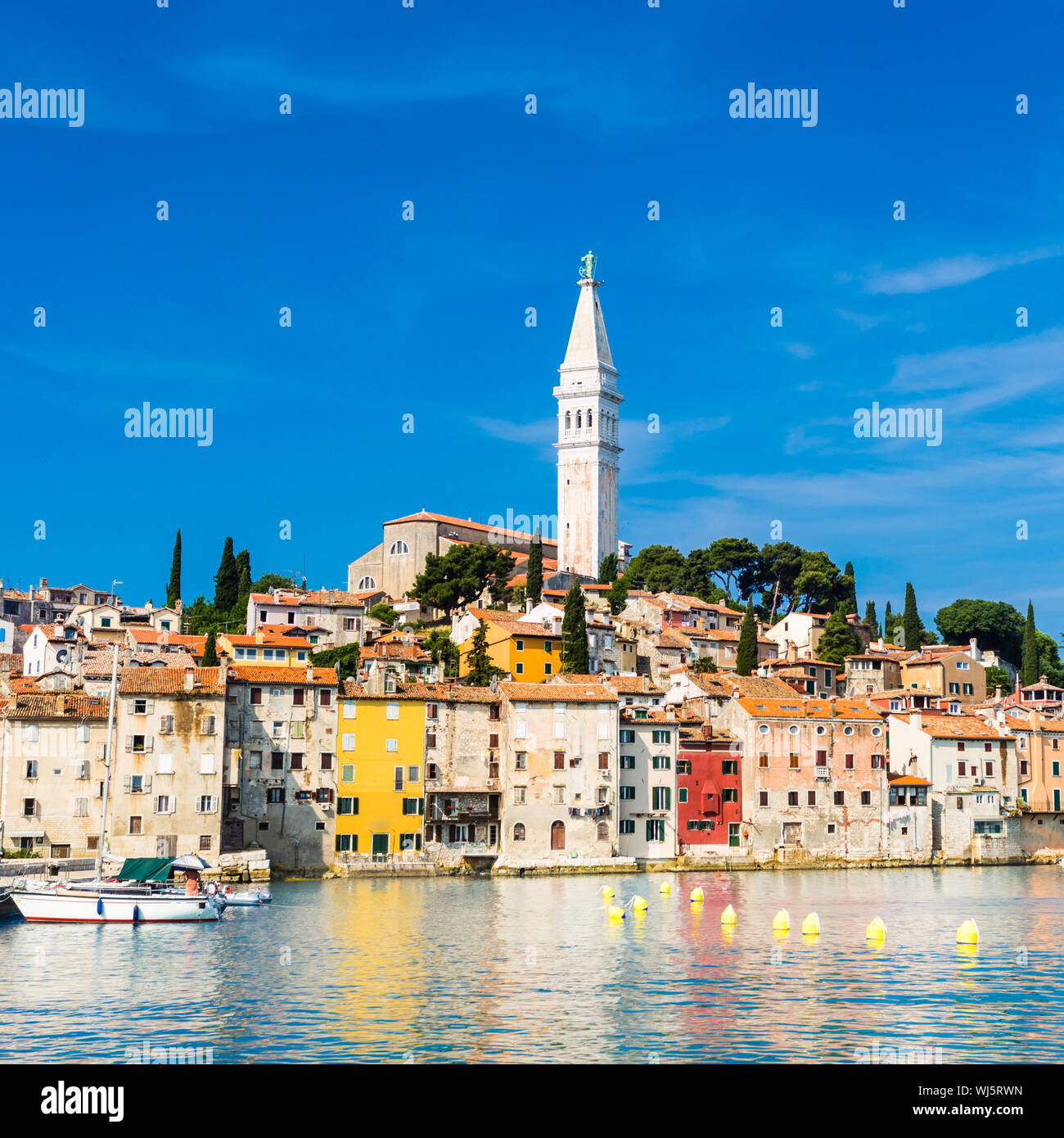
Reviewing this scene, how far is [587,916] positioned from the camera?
5269cm

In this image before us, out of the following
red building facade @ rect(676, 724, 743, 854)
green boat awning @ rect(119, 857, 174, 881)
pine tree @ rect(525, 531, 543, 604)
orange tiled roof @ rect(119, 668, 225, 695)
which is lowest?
green boat awning @ rect(119, 857, 174, 881)

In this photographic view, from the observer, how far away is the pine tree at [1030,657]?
114 metres

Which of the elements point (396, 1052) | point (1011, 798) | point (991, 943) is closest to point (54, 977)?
point (396, 1052)

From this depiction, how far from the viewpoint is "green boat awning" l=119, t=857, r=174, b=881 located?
53.5 meters

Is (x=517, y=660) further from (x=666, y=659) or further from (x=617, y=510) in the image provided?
(x=617, y=510)

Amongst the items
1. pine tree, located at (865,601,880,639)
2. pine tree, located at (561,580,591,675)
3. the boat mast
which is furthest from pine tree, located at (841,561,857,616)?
the boat mast

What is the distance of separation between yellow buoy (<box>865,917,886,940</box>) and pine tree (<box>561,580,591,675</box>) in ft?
148

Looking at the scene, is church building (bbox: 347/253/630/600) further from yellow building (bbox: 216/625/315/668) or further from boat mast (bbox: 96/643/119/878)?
boat mast (bbox: 96/643/119/878)

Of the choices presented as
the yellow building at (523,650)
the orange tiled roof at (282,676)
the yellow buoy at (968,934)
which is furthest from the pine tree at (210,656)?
the yellow buoy at (968,934)

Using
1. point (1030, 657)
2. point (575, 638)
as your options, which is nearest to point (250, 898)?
point (575, 638)

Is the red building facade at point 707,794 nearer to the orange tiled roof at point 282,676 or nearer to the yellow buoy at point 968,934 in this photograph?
the orange tiled roof at point 282,676

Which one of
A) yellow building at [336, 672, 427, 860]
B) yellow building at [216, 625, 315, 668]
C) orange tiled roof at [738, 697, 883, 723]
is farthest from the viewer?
yellow building at [216, 625, 315, 668]

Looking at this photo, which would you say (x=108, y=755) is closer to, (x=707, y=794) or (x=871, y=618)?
(x=707, y=794)

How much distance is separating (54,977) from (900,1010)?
21.5m
